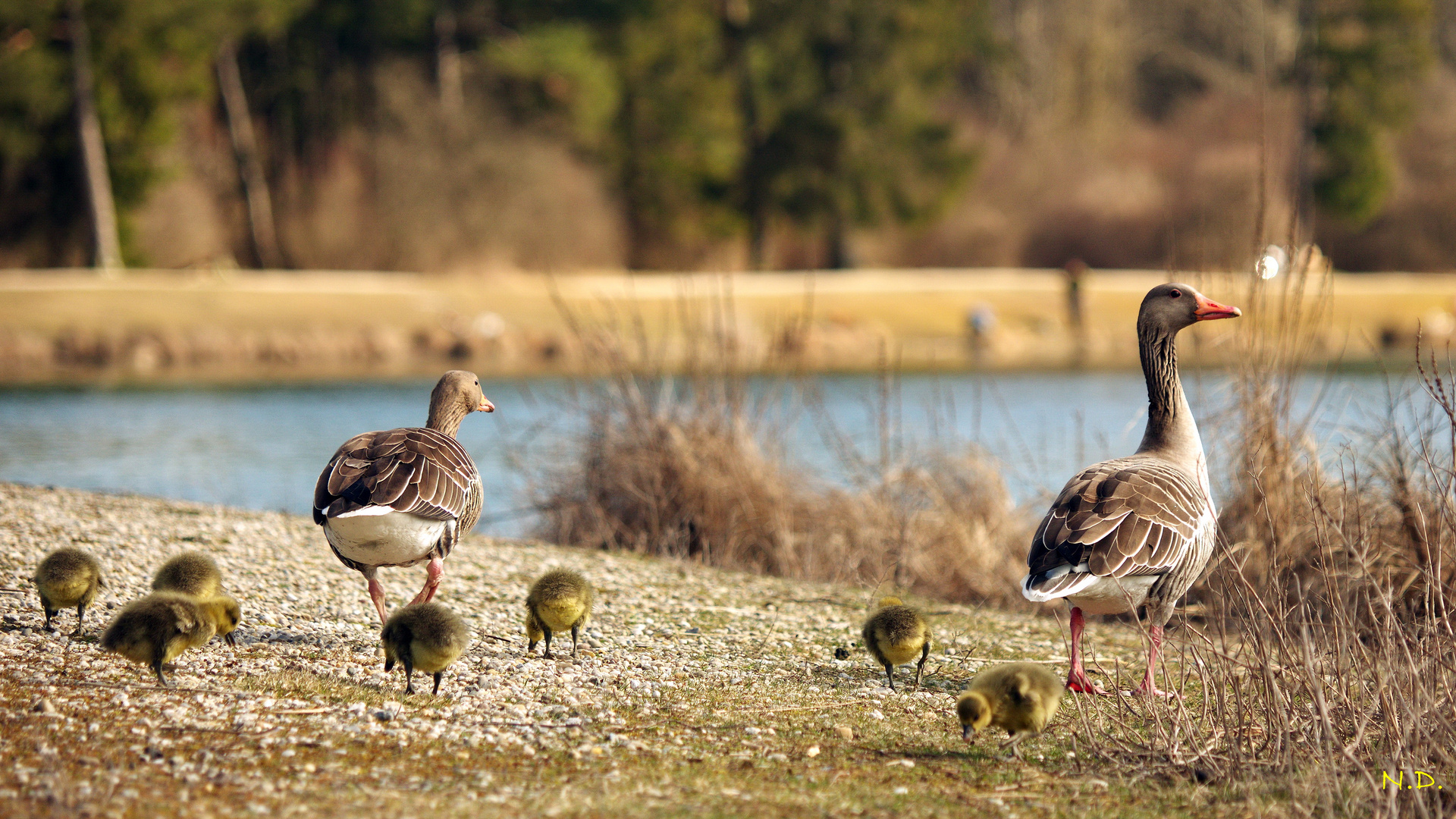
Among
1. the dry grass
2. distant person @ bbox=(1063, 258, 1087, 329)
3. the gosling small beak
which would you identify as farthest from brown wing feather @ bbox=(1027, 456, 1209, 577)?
distant person @ bbox=(1063, 258, 1087, 329)

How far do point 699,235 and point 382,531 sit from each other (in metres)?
43.2

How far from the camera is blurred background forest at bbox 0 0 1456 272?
41.2m

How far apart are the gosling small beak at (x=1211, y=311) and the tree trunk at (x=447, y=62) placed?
4043 centimetres

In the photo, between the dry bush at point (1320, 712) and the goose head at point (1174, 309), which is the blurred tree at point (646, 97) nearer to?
the goose head at point (1174, 309)

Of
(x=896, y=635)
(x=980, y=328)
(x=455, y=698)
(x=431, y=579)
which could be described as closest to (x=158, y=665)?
(x=455, y=698)

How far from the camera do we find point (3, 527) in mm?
8422

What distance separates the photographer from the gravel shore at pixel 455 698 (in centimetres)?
448

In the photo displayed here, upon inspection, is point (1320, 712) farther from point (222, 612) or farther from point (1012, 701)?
point (222, 612)

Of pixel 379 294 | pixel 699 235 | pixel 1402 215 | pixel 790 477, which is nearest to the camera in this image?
pixel 790 477

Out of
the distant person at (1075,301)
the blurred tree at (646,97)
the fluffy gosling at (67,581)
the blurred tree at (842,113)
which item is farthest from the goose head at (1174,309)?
the blurred tree at (842,113)

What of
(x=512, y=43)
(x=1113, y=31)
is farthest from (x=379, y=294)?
(x=1113, y=31)

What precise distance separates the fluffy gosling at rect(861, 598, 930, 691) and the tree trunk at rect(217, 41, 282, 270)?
43.7 meters

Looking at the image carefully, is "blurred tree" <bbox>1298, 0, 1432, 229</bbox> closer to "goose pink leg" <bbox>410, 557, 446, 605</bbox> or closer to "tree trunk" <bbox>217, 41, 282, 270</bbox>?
"tree trunk" <bbox>217, 41, 282, 270</bbox>

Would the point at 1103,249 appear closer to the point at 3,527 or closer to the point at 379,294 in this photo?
the point at 379,294
